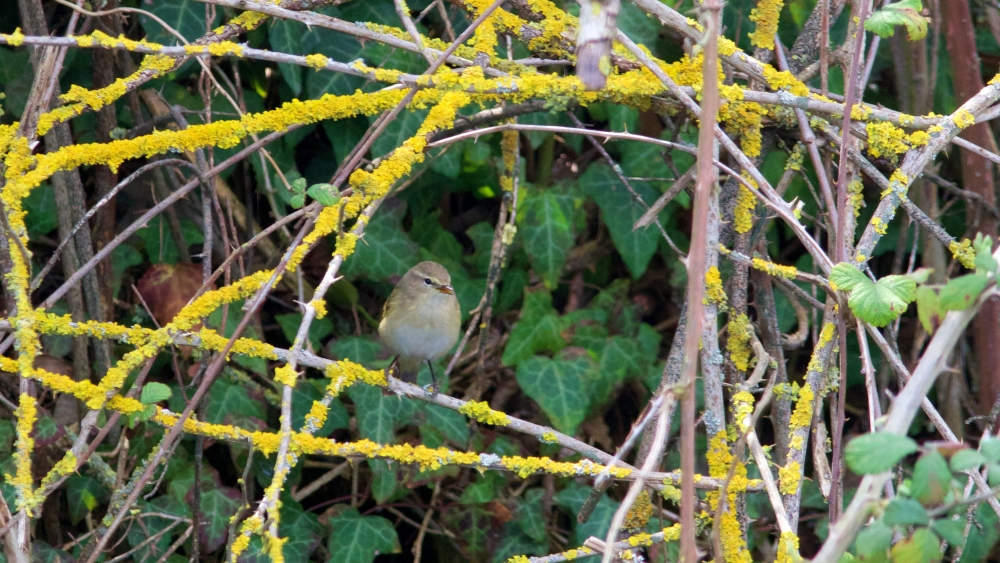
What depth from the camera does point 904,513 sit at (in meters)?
1.50

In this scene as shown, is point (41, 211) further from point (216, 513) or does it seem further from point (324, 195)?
point (324, 195)

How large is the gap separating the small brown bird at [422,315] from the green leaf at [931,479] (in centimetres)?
270

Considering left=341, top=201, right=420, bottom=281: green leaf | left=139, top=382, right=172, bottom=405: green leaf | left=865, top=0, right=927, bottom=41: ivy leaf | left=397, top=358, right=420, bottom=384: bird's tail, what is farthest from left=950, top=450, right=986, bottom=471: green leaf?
left=397, top=358, right=420, bottom=384: bird's tail

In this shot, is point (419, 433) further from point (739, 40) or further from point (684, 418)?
point (684, 418)

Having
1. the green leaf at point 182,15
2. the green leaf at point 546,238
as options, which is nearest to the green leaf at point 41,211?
the green leaf at point 182,15

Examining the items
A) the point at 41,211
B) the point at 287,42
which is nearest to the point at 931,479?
the point at 287,42

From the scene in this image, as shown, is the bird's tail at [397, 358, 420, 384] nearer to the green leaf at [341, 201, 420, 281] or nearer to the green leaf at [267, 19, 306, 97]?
the green leaf at [341, 201, 420, 281]

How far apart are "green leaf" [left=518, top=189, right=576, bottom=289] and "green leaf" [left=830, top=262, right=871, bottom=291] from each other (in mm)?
1976

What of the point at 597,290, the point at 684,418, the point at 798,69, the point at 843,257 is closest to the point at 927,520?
the point at 684,418

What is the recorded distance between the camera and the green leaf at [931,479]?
1.50m

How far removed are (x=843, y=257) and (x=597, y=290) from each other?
2.26m

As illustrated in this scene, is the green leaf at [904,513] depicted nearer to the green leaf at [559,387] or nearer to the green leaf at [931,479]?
the green leaf at [931,479]

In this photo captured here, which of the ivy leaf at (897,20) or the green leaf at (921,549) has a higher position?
the ivy leaf at (897,20)

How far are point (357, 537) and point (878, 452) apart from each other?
268 centimetres
